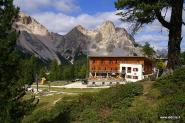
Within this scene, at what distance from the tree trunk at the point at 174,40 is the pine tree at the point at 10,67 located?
38.8 feet

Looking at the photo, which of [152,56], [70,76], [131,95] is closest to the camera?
[131,95]

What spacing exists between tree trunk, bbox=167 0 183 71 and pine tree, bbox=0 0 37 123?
1181cm

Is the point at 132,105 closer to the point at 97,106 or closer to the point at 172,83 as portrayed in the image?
the point at 97,106

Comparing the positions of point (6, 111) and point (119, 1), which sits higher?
point (119, 1)

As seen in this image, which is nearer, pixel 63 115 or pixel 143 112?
pixel 143 112

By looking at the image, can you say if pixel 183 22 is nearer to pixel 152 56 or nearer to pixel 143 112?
pixel 143 112

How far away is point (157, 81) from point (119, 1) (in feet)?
24.1

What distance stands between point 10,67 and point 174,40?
42.4 ft

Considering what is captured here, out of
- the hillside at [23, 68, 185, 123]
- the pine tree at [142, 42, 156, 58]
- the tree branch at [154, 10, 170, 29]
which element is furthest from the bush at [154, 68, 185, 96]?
the pine tree at [142, 42, 156, 58]

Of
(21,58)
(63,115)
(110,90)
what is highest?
(21,58)

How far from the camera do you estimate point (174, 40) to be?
3134 centimetres

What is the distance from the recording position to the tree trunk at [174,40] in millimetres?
31297

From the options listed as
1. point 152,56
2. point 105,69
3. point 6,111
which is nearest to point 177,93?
point 6,111

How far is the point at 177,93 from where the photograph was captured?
26.0 meters
